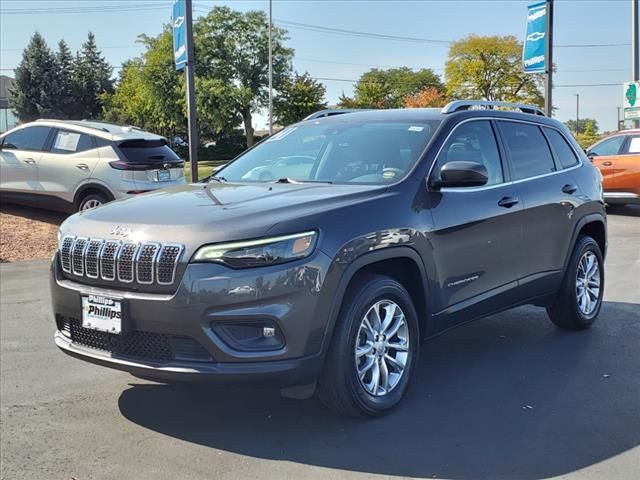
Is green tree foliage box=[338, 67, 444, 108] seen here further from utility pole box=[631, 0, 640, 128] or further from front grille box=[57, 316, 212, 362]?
front grille box=[57, 316, 212, 362]

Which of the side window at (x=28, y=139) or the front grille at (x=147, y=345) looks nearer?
the front grille at (x=147, y=345)

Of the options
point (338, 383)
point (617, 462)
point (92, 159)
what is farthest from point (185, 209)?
point (92, 159)

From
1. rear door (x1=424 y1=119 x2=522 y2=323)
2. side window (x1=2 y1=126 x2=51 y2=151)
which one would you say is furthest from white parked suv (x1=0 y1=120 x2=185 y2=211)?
rear door (x1=424 y1=119 x2=522 y2=323)

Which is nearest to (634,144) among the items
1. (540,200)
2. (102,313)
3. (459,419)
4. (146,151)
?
(146,151)

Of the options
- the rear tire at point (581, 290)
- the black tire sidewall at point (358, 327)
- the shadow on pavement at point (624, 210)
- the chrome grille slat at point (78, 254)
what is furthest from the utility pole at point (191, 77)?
the shadow on pavement at point (624, 210)

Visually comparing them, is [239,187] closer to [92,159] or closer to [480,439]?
[480,439]

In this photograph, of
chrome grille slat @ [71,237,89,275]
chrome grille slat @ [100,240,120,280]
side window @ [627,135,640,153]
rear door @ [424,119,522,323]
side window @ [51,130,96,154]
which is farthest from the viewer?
side window @ [627,135,640,153]

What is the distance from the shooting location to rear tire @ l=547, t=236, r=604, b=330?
5758mm

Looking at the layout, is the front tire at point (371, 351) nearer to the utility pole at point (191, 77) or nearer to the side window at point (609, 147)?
the utility pole at point (191, 77)

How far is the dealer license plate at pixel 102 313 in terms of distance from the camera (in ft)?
11.8

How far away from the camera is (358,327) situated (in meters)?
3.77

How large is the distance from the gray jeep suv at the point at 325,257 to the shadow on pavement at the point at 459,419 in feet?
0.89

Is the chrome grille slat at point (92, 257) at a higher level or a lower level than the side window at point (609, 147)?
lower

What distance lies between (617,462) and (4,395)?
12.4ft
